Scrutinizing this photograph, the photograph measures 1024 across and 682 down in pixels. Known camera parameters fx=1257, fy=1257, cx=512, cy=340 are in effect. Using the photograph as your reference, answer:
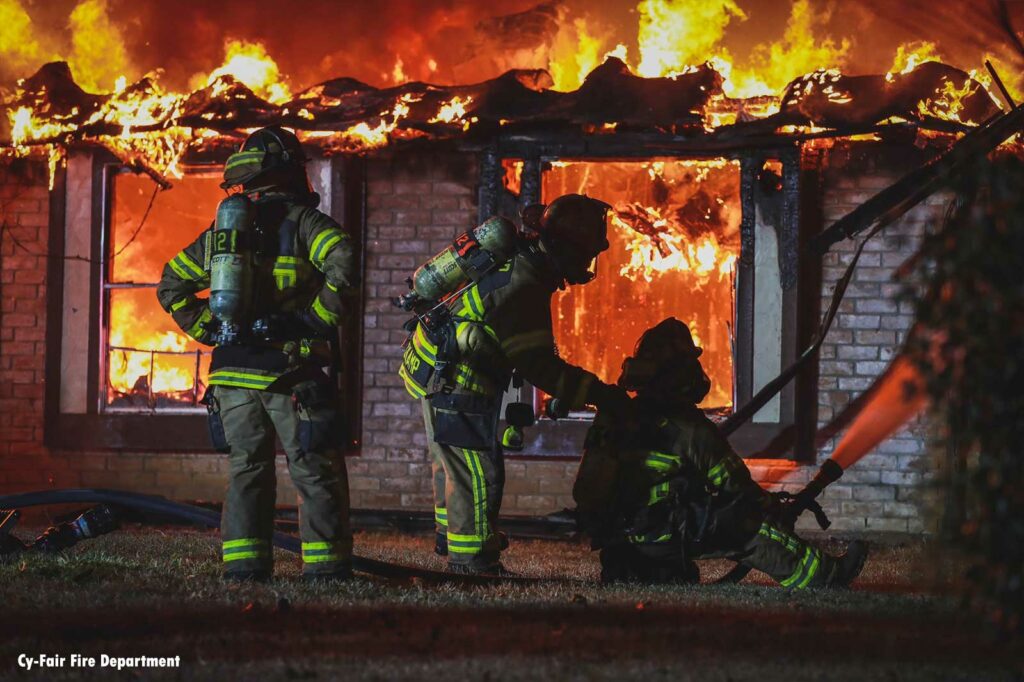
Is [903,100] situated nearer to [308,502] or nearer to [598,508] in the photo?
[598,508]

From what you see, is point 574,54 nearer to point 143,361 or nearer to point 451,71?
point 451,71

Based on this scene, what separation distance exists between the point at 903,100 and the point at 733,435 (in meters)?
2.78

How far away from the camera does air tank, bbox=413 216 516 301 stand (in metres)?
6.24

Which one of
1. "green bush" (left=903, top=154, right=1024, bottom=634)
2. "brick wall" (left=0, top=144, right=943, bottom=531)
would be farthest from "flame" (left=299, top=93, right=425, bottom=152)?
"green bush" (left=903, top=154, right=1024, bottom=634)

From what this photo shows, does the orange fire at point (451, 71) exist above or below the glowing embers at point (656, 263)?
above

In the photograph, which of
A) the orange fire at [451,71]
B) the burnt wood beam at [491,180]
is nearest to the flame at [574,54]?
the orange fire at [451,71]

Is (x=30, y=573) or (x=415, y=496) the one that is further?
(x=415, y=496)

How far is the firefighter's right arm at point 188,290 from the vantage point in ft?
20.0

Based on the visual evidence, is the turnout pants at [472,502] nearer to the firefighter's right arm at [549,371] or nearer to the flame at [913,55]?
the firefighter's right arm at [549,371]

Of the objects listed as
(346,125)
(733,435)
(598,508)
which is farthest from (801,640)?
(346,125)

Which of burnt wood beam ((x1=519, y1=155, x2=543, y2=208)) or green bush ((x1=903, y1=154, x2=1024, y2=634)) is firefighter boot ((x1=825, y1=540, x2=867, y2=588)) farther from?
burnt wood beam ((x1=519, y1=155, x2=543, y2=208))

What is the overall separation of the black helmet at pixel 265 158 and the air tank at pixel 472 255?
0.87m

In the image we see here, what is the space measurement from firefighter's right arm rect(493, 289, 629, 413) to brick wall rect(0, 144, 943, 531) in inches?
152

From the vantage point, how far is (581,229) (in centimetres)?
645
